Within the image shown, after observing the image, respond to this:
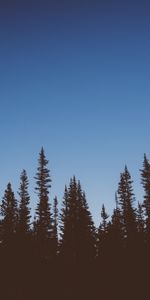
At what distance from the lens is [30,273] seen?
1510 inches

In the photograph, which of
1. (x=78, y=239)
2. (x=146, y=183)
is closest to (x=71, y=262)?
(x=78, y=239)

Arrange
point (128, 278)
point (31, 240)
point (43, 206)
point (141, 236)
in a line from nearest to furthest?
point (128, 278) < point (31, 240) < point (141, 236) < point (43, 206)

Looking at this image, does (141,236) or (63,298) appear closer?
(63,298)

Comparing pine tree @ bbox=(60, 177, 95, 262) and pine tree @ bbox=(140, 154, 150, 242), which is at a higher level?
pine tree @ bbox=(140, 154, 150, 242)

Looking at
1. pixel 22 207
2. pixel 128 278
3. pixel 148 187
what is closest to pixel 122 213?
pixel 148 187

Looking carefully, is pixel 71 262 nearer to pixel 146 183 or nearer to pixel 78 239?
pixel 78 239

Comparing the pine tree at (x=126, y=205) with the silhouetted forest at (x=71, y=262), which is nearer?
the silhouetted forest at (x=71, y=262)

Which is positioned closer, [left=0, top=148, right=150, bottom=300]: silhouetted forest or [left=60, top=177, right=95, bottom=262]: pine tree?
[left=0, top=148, right=150, bottom=300]: silhouetted forest

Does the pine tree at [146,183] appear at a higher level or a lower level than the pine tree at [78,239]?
higher

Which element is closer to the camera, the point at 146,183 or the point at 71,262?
the point at 71,262

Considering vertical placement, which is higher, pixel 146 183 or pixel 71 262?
pixel 146 183

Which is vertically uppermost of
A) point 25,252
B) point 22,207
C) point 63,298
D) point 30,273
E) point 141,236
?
point 22,207

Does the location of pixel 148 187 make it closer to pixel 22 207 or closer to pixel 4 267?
pixel 22 207

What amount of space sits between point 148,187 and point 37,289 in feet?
93.1
